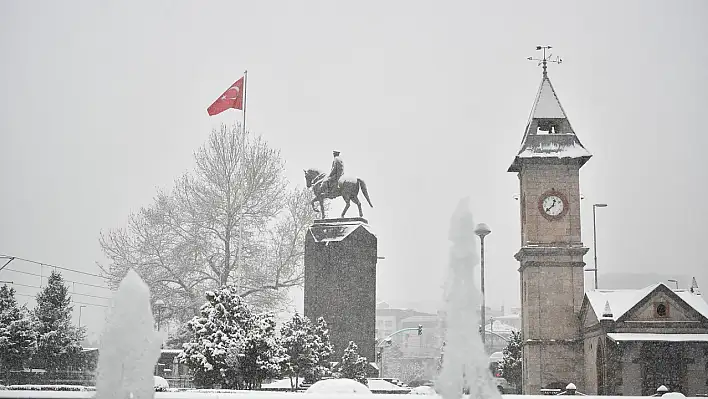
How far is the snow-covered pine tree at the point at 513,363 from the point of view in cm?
4316

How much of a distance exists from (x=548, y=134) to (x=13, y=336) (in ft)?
79.3

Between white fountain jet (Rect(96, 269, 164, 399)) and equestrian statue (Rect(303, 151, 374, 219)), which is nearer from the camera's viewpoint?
white fountain jet (Rect(96, 269, 164, 399))

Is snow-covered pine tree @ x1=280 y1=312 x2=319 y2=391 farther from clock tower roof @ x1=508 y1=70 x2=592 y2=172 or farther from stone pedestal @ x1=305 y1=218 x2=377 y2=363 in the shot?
clock tower roof @ x1=508 y1=70 x2=592 y2=172

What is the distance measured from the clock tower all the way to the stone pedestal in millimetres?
10495

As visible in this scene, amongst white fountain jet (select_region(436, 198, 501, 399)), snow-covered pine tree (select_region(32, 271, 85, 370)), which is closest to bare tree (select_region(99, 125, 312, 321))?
snow-covered pine tree (select_region(32, 271, 85, 370))

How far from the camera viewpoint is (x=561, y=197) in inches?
1558

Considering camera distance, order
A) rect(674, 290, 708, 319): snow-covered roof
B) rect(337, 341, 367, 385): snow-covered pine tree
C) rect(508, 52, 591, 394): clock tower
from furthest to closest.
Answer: rect(508, 52, 591, 394): clock tower, rect(674, 290, 708, 319): snow-covered roof, rect(337, 341, 367, 385): snow-covered pine tree

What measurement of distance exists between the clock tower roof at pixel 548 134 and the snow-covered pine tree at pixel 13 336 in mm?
21932

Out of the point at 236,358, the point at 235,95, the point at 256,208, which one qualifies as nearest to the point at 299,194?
the point at 256,208

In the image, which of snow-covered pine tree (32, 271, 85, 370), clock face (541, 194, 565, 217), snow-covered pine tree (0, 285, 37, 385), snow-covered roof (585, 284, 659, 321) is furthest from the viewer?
clock face (541, 194, 565, 217)

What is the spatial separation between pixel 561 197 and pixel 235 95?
50.0 feet

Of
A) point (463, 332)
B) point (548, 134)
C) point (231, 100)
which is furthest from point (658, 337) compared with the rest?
point (463, 332)

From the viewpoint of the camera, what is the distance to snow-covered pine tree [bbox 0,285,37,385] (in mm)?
34062

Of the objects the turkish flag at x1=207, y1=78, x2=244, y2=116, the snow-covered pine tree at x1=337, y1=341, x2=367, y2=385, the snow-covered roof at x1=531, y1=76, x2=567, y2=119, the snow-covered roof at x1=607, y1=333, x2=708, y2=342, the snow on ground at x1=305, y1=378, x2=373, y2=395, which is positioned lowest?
the snow on ground at x1=305, y1=378, x2=373, y2=395
